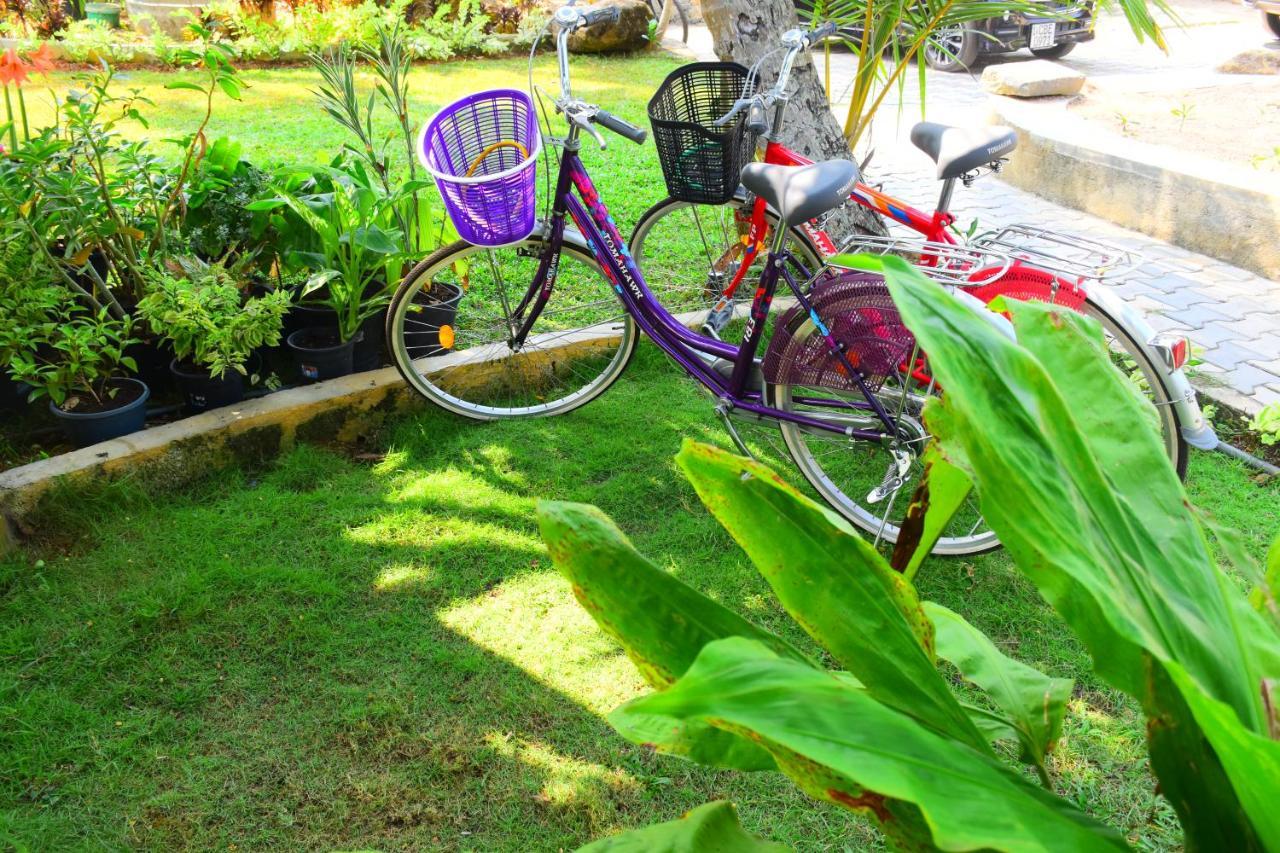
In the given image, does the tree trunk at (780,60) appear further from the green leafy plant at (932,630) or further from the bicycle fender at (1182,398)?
the green leafy plant at (932,630)

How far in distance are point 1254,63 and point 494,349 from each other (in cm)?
889

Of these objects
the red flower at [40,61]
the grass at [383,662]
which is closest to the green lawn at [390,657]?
the grass at [383,662]

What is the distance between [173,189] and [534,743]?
253 cm

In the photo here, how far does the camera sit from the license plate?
1026 cm

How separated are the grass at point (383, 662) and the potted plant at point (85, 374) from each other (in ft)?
0.95

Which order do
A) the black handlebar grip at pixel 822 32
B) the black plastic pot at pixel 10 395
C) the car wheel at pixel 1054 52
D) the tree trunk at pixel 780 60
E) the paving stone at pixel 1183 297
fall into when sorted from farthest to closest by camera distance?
the car wheel at pixel 1054 52 → the paving stone at pixel 1183 297 → the tree trunk at pixel 780 60 → the black handlebar grip at pixel 822 32 → the black plastic pot at pixel 10 395

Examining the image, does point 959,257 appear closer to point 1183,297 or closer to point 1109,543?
point 1109,543

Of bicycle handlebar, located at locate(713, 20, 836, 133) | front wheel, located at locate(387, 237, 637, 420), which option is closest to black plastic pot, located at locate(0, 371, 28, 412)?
front wheel, located at locate(387, 237, 637, 420)

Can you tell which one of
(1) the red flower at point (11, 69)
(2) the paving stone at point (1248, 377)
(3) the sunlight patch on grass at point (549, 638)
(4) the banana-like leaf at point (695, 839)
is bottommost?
(3) the sunlight patch on grass at point (549, 638)

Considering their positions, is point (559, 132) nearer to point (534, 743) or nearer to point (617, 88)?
point (617, 88)

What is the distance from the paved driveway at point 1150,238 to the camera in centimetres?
423

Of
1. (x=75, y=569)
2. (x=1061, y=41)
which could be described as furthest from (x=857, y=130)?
(x=1061, y=41)

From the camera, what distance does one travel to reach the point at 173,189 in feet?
Answer: 11.9

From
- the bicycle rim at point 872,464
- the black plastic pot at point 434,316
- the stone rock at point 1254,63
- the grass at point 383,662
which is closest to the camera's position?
the grass at point 383,662
